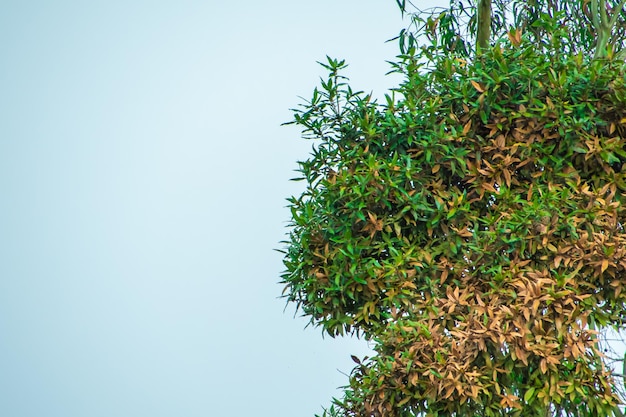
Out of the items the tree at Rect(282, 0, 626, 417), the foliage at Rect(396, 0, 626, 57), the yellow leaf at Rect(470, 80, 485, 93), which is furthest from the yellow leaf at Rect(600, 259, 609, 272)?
the foliage at Rect(396, 0, 626, 57)

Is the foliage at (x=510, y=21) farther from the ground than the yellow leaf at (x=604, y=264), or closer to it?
farther from the ground

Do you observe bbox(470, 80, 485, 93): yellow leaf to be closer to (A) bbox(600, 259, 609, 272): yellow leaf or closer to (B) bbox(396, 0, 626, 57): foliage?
(A) bbox(600, 259, 609, 272): yellow leaf

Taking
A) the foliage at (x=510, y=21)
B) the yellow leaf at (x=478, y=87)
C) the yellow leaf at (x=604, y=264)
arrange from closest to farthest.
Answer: the yellow leaf at (x=604, y=264) → the yellow leaf at (x=478, y=87) → the foliage at (x=510, y=21)

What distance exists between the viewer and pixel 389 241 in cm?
389

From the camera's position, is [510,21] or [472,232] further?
[510,21]

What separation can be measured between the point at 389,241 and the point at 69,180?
3307 millimetres

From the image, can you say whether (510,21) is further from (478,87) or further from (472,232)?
(472,232)

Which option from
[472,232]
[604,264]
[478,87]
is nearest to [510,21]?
[478,87]

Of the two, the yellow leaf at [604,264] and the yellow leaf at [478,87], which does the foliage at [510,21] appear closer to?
the yellow leaf at [478,87]

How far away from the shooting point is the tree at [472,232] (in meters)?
3.64

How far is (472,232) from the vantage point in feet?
12.7

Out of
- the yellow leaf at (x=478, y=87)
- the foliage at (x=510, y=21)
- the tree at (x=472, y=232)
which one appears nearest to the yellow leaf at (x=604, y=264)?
the tree at (x=472, y=232)

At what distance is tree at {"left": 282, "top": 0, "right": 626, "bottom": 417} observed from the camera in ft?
11.9

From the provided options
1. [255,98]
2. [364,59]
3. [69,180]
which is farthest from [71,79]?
[364,59]
